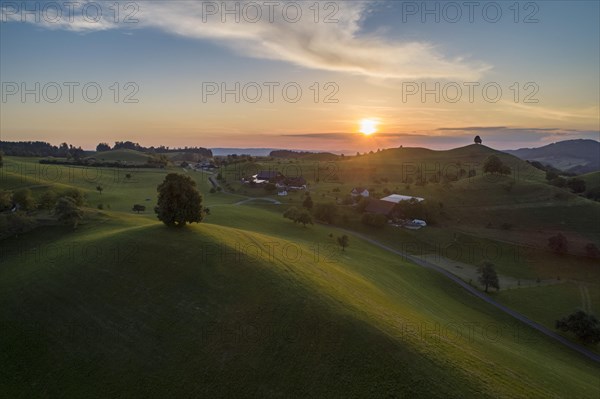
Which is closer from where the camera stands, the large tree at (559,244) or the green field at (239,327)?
the green field at (239,327)

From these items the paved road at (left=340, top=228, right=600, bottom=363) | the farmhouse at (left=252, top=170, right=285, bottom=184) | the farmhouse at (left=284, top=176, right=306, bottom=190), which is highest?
the farmhouse at (left=252, top=170, right=285, bottom=184)

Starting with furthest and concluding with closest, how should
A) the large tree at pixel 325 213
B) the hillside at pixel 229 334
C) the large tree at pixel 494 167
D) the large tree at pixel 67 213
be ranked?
the large tree at pixel 494 167 → the large tree at pixel 325 213 → the large tree at pixel 67 213 → the hillside at pixel 229 334

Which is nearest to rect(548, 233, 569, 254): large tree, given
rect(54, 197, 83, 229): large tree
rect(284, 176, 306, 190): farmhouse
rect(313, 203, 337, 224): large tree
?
rect(313, 203, 337, 224): large tree

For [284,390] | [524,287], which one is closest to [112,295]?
[284,390]

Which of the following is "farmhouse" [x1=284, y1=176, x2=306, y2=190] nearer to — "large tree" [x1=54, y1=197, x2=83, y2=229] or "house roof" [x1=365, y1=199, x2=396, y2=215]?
"house roof" [x1=365, y1=199, x2=396, y2=215]

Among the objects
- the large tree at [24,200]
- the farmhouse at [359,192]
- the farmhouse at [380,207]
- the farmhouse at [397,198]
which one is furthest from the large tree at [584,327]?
the large tree at [24,200]

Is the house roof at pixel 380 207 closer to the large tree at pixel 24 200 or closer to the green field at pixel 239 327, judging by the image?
the green field at pixel 239 327

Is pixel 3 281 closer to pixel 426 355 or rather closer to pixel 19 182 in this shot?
pixel 426 355
